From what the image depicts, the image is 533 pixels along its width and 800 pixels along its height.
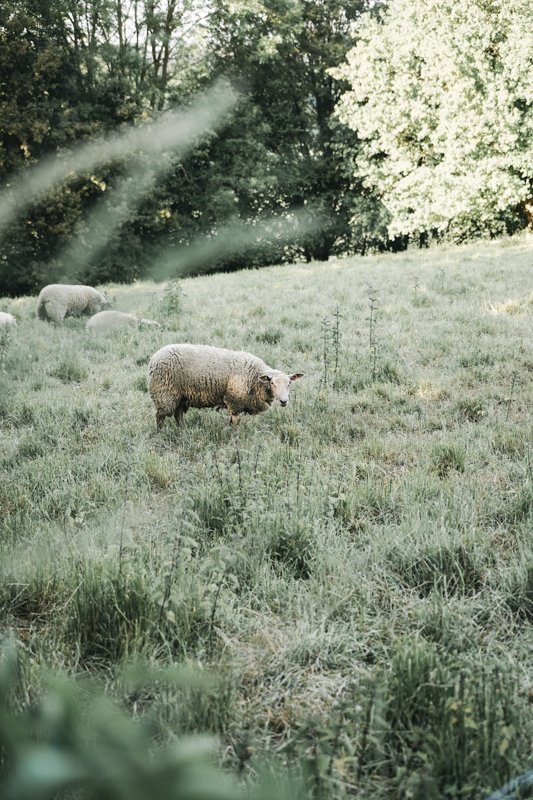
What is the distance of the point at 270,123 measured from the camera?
2528 cm

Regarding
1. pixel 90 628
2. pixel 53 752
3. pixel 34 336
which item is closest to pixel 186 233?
pixel 34 336

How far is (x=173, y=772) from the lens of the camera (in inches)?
15.3

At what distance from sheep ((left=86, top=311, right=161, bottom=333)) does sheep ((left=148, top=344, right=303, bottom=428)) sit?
13.4ft

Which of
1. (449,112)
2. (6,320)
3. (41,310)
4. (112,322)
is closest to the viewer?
(112,322)

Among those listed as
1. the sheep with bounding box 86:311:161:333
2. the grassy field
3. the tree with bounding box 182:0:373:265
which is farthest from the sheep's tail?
the tree with bounding box 182:0:373:265

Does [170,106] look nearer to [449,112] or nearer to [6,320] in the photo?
[449,112]

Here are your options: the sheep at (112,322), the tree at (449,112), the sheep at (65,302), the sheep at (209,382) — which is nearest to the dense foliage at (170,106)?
the tree at (449,112)

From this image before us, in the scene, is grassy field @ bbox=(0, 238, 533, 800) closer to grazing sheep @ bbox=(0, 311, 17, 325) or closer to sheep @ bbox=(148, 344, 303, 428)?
sheep @ bbox=(148, 344, 303, 428)

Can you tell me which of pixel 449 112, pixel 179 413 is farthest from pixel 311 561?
pixel 449 112

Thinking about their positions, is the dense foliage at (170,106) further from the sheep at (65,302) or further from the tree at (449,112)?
the sheep at (65,302)

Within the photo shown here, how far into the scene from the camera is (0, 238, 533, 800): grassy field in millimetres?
1854

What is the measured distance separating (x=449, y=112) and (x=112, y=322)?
14690mm

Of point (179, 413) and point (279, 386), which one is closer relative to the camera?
point (279, 386)

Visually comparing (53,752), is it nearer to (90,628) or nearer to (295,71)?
(90,628)
